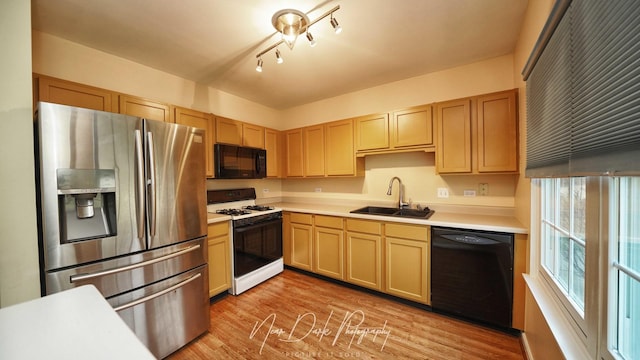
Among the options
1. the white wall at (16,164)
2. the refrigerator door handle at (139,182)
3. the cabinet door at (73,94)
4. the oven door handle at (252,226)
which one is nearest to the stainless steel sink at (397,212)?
the oven door handle at (252,226)

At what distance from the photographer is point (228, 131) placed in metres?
2.88

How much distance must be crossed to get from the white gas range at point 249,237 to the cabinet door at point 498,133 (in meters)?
2.46

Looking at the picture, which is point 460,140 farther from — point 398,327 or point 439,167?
point 398,327

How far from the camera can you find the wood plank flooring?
5.63ft

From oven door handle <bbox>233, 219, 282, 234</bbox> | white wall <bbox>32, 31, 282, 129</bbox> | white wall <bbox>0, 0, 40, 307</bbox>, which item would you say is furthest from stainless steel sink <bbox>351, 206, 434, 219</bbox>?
white wall <bbox>0, 0, 40, 307</bbox>

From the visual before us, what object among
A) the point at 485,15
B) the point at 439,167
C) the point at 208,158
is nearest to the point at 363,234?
the point at 439,167

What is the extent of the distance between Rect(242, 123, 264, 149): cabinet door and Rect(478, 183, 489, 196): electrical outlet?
9.19ft

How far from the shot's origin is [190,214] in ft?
6.02

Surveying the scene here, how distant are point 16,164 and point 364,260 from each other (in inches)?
106

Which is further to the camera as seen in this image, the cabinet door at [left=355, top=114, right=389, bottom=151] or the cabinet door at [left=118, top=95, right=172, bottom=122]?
the cabinet door at [left=355, top=114, right=389, bottom=151]

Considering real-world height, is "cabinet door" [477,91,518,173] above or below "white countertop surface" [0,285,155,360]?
above

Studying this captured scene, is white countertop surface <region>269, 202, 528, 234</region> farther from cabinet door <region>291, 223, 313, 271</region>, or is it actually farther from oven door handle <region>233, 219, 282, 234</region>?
oven door handle <region>233, 219, 282, 234</region>

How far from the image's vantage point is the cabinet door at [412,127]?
7.98 feet

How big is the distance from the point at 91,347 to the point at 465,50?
311 centimetres
